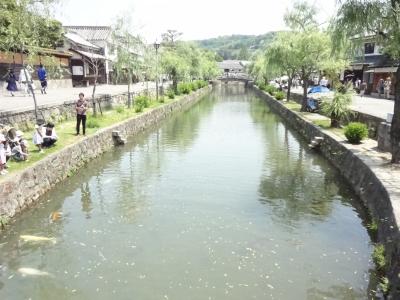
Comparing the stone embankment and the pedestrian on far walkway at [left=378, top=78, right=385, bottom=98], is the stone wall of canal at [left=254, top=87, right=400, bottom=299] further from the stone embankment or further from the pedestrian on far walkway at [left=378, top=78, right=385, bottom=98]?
the pedestrian on far walkway at [left=378, top=78, right=385, bottom=98]

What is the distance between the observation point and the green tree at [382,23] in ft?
39.8

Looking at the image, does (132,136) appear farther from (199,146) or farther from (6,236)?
(6,236)

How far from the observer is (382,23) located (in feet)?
41.8

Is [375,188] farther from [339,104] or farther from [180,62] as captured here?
[180,62]

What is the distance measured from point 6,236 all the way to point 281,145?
16125 mm

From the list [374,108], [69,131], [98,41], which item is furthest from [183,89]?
[69,131]

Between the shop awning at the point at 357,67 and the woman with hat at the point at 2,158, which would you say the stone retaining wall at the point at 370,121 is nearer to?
the woman with hat at the point at 2,158

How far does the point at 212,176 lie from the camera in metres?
15.8

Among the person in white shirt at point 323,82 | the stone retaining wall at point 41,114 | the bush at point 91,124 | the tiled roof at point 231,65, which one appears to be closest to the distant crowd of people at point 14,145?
the stone retaining wall at point 41,114

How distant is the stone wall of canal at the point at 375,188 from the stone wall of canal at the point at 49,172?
8.98 meters

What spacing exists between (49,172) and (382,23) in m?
11.6

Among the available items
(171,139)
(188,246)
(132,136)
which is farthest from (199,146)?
(188,246)

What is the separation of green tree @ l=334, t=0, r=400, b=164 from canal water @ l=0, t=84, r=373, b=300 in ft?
8.96

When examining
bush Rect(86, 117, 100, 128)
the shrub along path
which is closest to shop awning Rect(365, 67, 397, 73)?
the shrub along path
